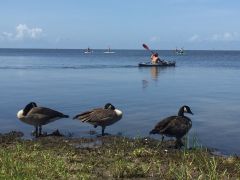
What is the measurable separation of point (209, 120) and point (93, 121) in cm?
473

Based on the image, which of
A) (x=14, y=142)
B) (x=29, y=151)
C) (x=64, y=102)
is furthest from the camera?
(x=64, y=102)

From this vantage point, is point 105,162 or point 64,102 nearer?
point 105,162

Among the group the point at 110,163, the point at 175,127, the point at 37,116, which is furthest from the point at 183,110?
the point at 110,163

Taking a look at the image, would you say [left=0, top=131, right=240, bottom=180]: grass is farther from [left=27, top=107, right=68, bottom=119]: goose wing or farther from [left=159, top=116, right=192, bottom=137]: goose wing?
[left=27, top=107, right=68, bottom=119]: goose wing

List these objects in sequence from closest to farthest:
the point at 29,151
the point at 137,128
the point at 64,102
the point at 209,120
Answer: the point at 29,151
the point at 137,128
the point at 209,120
the point at 64,102

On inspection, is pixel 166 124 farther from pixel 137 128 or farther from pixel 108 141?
pixel 137 128

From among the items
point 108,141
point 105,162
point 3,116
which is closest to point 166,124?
point 108,141

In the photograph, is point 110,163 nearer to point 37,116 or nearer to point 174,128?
point 174,128

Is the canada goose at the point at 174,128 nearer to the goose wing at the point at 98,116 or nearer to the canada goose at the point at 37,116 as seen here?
the goose wing at the point at 98,116

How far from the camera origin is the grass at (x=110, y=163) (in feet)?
29.6

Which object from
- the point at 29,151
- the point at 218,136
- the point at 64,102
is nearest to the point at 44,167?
the point at 29,151

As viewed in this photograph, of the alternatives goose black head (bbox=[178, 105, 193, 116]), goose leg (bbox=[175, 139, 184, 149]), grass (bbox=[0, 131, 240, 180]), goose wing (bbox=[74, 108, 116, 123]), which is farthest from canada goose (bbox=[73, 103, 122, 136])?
grass (bbox=[0, 131, 240, 180])

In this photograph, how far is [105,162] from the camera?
10.4m

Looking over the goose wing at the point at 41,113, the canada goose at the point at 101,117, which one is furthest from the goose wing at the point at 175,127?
the goose wing at the point at 41,113
